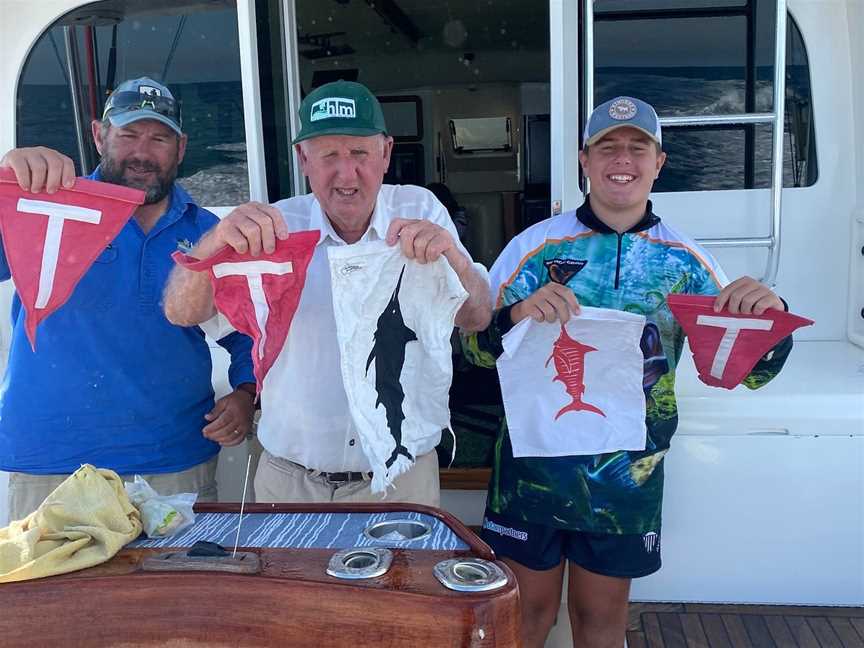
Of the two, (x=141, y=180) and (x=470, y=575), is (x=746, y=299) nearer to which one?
(x=470, y=575)

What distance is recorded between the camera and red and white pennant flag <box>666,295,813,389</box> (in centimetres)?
193

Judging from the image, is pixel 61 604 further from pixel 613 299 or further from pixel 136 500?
pixel 613 299

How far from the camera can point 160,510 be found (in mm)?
1511

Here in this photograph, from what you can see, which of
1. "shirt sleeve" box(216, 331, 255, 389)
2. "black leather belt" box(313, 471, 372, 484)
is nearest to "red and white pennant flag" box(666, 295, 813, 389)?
"black leather belt" box(313, 471, 372, 484)

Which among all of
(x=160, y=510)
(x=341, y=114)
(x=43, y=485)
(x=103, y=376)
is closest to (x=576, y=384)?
(x=341, y=114)

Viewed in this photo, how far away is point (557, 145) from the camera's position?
2676 millimetres

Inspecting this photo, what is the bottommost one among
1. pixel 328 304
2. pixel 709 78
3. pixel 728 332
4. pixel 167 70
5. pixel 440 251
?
pixel 728 332

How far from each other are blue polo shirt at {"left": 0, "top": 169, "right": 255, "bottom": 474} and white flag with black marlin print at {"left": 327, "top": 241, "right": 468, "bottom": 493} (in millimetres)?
584

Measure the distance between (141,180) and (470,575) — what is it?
148 centimetres

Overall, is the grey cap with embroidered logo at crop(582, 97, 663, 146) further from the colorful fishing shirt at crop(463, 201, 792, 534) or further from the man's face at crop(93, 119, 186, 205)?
the man's face at crop(93, 119, 186, 205)

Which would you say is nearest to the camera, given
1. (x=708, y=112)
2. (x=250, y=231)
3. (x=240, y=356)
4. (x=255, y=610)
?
(x=255, y=610)

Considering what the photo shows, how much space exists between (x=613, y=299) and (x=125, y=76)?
2.26m

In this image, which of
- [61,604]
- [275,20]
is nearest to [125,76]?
[275,20]

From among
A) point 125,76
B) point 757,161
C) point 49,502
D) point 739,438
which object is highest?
point 125,76
